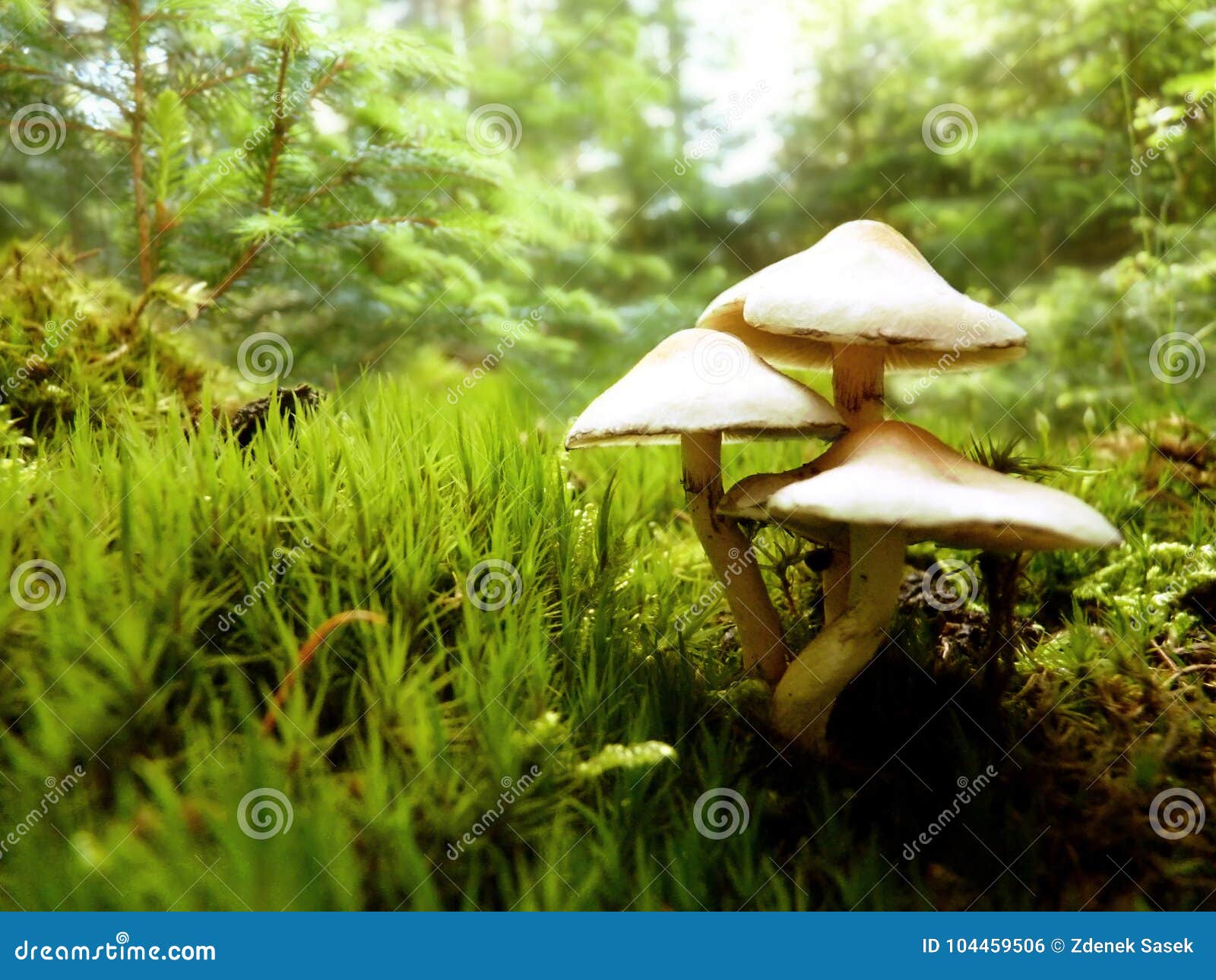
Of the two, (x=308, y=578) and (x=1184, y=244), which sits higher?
(x=1184, y=244)

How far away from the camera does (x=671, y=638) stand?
1.93 metres

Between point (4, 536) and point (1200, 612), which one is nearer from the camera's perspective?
point (4, 536)

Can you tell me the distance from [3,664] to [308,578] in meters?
0.54

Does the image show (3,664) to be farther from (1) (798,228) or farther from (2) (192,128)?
(1) (798,228)

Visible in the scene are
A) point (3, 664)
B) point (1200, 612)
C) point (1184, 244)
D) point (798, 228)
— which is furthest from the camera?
point (798, 228)

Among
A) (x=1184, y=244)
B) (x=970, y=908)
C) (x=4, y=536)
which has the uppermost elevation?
(x=1184, y=244)

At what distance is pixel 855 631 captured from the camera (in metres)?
1.66

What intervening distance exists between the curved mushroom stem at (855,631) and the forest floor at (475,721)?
5.8 inches

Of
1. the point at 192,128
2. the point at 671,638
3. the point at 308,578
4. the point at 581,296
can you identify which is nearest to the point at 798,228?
the point at 581,296
